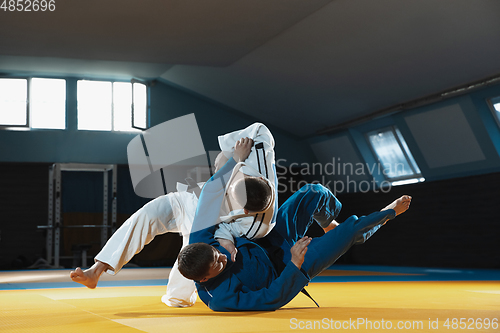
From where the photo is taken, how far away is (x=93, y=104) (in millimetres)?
9422

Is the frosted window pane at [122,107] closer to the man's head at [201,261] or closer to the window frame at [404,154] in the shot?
the window frame at [404,154]

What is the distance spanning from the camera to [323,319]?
1.90 m

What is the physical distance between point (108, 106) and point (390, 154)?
5.24m

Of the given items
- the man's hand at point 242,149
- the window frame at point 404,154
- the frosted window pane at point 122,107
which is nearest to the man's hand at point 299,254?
the man's hand at point 242,149

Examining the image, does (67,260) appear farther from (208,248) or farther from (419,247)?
(208,248)

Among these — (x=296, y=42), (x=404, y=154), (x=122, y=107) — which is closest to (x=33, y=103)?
(x=122, y=107)

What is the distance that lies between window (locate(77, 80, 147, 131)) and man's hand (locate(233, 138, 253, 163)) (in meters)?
7.14

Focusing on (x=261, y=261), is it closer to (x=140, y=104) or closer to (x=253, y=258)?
(x=253, y=258)

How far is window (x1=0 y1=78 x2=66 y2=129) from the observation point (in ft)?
29.5

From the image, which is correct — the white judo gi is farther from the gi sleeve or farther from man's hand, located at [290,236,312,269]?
man's hand, located at [290,236,312,269]

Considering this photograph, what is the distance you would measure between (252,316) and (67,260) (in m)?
8.07

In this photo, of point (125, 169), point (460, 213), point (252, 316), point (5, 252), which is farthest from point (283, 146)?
point (252, 316)

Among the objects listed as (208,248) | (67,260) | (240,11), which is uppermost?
(240,11)

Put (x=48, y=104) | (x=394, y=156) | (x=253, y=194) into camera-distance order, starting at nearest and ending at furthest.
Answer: (x=253, y=194) → (x=394, y=156) → (x=48, y=104)
